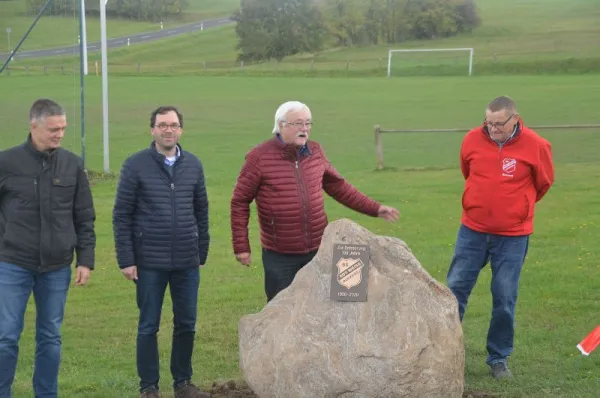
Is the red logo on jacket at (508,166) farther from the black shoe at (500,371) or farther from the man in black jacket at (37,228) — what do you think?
the man in black jacket at (37,228)

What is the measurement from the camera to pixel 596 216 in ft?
53.4

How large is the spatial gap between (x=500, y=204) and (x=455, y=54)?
240 feet

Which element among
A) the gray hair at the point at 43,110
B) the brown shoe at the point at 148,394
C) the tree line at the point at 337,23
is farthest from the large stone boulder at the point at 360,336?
the tree line at the point at 337,23

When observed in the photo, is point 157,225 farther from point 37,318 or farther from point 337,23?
point 337,23

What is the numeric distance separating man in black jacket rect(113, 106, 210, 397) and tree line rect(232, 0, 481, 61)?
3236 inches

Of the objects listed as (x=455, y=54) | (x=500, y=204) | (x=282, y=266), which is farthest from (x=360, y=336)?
(x=455, y=54)

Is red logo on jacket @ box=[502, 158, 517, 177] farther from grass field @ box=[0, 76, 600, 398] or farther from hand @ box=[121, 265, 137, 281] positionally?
hand @ box=[121, 265, 137, 281]

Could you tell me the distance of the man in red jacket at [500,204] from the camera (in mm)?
8062

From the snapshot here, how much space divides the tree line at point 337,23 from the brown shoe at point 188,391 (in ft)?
270

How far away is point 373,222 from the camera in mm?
16391

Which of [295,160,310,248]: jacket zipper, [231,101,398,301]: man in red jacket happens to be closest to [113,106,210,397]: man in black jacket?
[231,101,398,301]: man in red jacket

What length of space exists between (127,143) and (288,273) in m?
22.8

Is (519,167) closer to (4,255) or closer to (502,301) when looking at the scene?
(502,301)

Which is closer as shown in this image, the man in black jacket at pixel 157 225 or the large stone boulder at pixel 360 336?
the large stone boulder at pixel 360 336
